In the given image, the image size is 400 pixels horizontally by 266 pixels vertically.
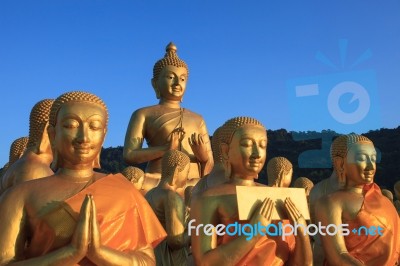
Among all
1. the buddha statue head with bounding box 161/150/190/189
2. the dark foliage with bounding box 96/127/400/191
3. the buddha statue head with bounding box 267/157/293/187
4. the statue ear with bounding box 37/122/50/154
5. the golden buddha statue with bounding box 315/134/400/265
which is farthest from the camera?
the dark foliage with bounding box 96/127/400/191

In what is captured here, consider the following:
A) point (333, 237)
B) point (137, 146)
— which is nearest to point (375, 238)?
point (333, 237)

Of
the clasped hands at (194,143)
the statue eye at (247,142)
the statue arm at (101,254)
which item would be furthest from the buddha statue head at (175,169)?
the statue arm at (101,254)

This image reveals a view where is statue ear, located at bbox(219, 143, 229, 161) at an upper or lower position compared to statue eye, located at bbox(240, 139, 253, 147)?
lower

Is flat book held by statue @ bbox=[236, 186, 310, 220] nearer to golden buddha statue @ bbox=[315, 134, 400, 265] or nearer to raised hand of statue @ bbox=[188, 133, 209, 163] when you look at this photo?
golden buddha statue @ bbox=[315, 134, 400, 265]

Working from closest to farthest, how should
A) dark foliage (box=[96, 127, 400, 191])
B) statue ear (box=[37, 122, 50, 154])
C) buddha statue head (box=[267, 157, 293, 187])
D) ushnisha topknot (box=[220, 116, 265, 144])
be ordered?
1. ushnisha topknot (box=[220, 116, 265, 144])
2. statue ear (box=[37, 122, 50, 154])
3. buddha statue head (box=[267, 157, 293, 187])
4. dark foliage (box=[96, 127, 400, 191])

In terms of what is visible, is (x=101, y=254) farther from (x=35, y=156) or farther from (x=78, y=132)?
(x=35, y=156)

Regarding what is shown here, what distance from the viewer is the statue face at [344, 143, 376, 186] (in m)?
4.55

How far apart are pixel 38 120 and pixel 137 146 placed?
2.73 metres

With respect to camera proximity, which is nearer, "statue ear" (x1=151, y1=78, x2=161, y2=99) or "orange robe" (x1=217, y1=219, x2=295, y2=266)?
"orange robe" (x1=217, y1=219, x2=295, y2=266)

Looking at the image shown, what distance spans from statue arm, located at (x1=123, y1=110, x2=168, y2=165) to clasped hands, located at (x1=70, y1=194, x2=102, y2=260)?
425 cm

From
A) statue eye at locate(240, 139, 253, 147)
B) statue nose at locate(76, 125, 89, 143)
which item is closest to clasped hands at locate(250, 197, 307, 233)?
statue eye at locate(240, 139, 253, 147)

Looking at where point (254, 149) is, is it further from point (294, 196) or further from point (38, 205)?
point (38, 205)

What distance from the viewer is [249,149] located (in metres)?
3.76

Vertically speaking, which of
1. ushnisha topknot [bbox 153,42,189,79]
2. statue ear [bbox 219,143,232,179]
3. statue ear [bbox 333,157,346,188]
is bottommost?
statue ear [bbox 333,157,346,188]
